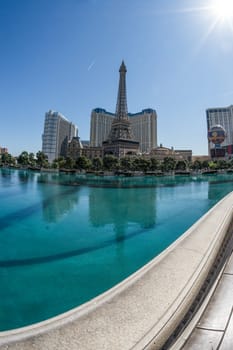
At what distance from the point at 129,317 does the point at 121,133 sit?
306 feet

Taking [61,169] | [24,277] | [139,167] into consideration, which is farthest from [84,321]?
[61,169]

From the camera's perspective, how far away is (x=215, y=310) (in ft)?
9.50

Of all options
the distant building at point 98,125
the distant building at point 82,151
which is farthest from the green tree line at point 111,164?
the distant building at point 98,125

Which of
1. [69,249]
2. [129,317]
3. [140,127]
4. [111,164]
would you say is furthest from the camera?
[140,127]

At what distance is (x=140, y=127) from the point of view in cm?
13512

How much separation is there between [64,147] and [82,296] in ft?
436

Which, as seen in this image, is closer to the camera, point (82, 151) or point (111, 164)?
point (111, 164)

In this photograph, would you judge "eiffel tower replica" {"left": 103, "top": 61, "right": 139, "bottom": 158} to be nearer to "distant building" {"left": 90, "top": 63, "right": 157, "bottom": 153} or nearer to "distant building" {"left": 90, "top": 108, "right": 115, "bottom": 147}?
"distant building" {"left": 90, "top": 63, "right": 157, "bottom": 153}

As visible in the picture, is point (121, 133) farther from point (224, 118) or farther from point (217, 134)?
point (224, 118)

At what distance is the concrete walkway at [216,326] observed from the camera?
2.30 metres

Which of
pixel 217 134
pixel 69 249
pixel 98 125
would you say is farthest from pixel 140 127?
pixel 69 249

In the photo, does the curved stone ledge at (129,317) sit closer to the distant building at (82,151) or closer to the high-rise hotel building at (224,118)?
the distant building at (82,151)

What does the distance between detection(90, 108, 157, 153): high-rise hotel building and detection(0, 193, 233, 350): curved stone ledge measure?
4933 inches

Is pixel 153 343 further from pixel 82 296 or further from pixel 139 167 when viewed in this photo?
pixel 139 167
